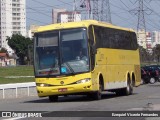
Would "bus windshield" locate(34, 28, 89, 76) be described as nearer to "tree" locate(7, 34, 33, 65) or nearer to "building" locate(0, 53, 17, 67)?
"tree" locate(7, 34, 33, 65)

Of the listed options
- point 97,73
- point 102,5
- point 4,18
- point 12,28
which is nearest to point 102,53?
point 97,73

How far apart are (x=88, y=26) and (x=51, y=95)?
371cm

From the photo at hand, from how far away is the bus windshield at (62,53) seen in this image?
964 inches

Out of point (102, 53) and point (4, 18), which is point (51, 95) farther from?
point (4, 18)

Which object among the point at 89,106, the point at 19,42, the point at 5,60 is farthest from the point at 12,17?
the point at 89,106

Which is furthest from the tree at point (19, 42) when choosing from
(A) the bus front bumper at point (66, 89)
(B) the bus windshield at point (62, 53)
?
A: (A) the bus front bumper at point (66, 89)

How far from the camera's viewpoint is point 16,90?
107ft

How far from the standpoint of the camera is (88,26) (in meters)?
25.0

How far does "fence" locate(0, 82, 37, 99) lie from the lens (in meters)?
31.5

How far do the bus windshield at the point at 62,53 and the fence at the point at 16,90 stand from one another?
278 inches

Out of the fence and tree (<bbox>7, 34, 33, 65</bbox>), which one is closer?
the fence

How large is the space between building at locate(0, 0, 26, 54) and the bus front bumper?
108m

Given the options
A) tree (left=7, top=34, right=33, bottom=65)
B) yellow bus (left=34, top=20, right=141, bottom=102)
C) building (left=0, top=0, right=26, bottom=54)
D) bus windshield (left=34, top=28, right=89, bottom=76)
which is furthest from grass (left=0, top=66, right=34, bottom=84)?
tree (left=7, top=34, right=33, bottom=65)

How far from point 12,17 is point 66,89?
139133 mm
